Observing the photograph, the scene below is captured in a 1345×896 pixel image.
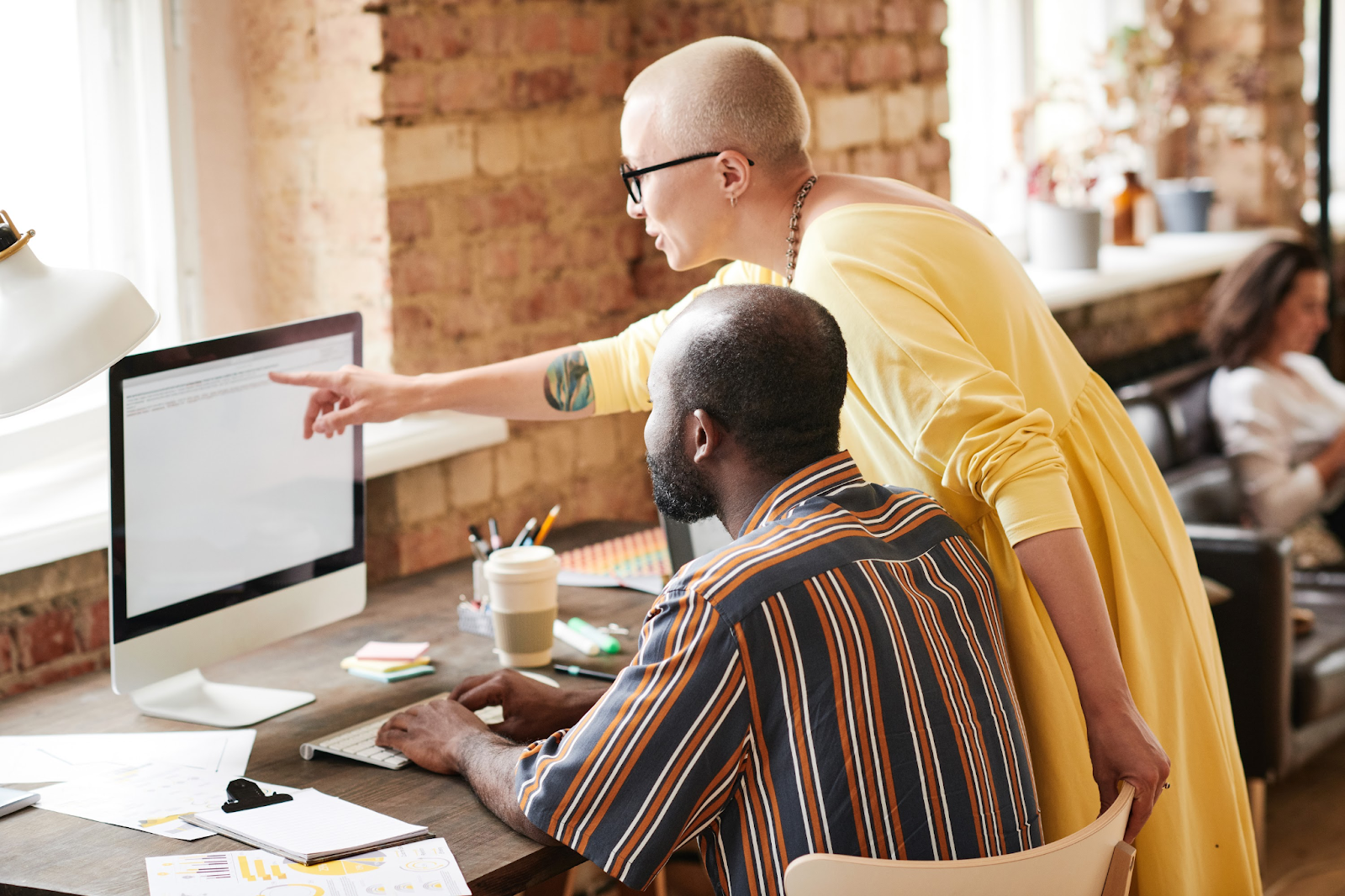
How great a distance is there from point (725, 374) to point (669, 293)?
5.35 ft

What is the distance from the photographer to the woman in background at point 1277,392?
10.9ft

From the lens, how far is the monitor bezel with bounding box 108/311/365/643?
5.30 ft

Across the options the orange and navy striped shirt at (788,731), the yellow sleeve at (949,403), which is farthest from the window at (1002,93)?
the orange and navy striped shirt at (788,731)

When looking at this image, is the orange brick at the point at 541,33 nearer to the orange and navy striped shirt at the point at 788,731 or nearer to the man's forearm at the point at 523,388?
the man's forearm at the point at 523,388

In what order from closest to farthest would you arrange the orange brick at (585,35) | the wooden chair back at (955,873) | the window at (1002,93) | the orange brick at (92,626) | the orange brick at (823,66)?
the wooden chair back at (955,873)
the orange brick at (92,626)
the orange brick at (585,35)
the orange brick at (823,66)
the window at (1002,93)

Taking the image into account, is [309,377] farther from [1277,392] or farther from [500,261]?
[1277,392]

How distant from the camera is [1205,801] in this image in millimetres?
1593

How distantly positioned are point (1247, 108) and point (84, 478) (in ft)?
13.9

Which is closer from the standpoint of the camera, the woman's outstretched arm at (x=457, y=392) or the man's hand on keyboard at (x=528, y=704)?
the man's hand on keyboard at (x=528, y=704)

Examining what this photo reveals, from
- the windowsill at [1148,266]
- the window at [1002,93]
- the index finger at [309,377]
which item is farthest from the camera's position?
the window at [1002,93]

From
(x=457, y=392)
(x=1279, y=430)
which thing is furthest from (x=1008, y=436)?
(x=1279, y=430)

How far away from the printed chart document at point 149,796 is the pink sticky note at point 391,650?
0.40 metres

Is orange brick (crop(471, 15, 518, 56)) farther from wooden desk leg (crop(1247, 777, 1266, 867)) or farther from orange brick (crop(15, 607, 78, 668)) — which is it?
wooden desk leg (crop(1247, 777, 1266, 867))

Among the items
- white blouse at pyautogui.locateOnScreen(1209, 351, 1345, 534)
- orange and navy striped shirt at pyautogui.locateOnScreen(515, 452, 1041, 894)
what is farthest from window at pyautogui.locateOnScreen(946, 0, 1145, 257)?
orange and navy striped shirt at pyautogui.locateOnScreen(515, 452, 1041, 894)
